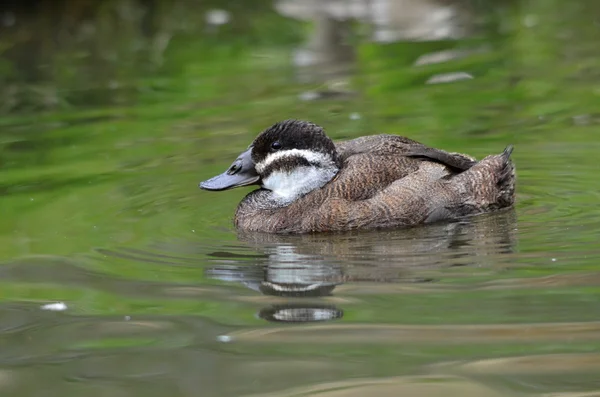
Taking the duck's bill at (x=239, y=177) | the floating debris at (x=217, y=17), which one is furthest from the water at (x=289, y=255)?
the floating debris at (x=217, y=17)

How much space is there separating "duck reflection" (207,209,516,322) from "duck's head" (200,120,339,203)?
50 cm

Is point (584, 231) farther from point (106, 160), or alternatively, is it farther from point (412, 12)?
point (412, 12)

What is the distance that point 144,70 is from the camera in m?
15.2

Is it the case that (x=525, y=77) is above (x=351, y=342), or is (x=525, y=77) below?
above

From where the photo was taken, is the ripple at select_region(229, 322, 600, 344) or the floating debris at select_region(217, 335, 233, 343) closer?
the ripple at select_region(229, 322, 600, 344)

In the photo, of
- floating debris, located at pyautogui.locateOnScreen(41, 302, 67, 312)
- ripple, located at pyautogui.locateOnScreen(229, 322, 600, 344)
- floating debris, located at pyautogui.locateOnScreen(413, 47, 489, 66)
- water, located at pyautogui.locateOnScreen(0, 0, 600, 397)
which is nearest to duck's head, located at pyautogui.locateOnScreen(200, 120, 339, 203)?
water, located at pyautogui.locateOnScreen(0, 0, 600, 397)

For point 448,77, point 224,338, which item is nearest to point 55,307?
point 224,338

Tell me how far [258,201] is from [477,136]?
9.18 feet

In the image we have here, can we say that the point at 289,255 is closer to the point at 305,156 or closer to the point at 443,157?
the point at 305,156

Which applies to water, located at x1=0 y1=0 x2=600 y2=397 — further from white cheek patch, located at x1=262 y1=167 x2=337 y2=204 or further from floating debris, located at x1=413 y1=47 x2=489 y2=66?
white cheek patch, located at x1=262 y1=167 x2=337 y2=204

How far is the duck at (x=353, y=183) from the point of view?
8148 mm

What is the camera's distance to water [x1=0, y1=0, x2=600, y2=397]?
5391mm

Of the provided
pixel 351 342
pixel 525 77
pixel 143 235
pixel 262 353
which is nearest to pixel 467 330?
pixel 351 342

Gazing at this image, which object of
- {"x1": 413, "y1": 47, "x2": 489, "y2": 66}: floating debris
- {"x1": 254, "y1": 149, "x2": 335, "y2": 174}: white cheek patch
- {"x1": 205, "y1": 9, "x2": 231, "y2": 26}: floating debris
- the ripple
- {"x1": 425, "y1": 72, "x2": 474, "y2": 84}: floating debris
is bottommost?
the ripple
